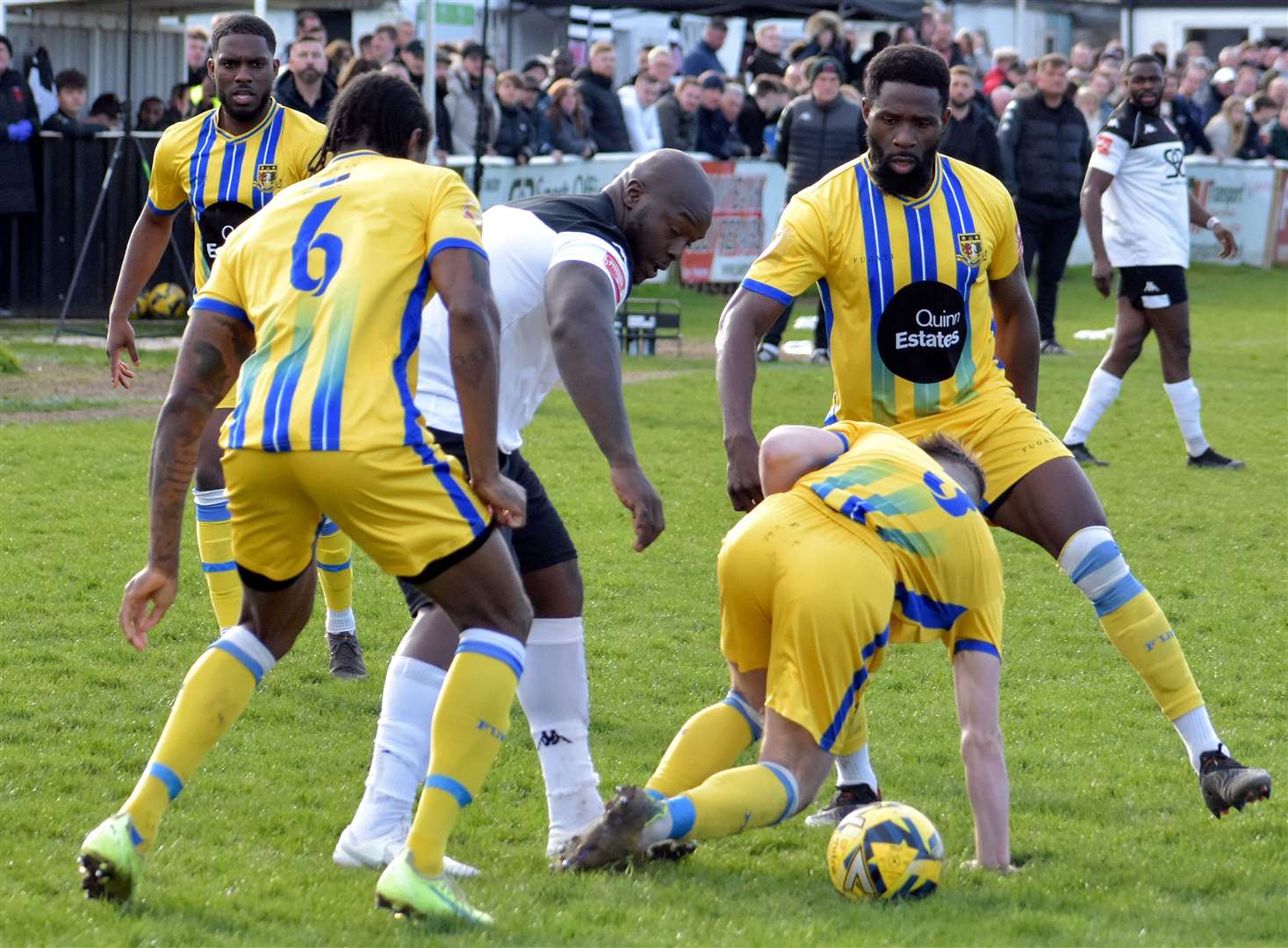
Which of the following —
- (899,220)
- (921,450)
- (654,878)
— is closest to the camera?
(654,878)

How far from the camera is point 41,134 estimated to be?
17.1 meters

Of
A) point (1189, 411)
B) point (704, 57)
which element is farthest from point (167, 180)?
point (704, 57)

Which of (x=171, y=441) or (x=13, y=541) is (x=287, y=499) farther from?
(x=13, y=541)

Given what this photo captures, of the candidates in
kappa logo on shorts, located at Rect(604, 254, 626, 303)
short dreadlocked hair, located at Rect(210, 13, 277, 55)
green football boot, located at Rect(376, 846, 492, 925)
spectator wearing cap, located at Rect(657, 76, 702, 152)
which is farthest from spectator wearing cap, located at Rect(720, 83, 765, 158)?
green football boot, located at Rect(376, 846, 492, 925)

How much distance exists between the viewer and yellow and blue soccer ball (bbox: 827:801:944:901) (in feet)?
15.1

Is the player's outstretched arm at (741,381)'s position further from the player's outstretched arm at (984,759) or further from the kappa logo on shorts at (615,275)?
the player's outstretched arm at (984,759)

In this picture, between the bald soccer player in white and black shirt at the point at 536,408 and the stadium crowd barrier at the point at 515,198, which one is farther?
the stadium crowd barrier at the point at 515,198

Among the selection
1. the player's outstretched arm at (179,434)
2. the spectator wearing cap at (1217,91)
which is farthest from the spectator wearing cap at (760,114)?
the player's outstretched arm at (179,434)

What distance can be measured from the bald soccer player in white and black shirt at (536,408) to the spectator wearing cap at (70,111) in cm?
1322

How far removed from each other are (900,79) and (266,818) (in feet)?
9.15

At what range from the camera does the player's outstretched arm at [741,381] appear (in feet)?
17.4

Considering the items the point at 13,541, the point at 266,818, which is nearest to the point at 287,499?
the point at 266,818

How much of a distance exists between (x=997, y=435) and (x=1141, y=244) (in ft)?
20.6

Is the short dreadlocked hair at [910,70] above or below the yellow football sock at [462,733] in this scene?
above
